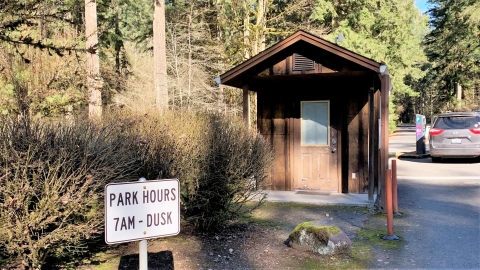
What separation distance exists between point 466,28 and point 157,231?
1342 inches

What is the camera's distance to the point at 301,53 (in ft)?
29.0

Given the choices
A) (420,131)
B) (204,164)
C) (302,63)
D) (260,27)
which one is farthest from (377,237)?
(260,27)

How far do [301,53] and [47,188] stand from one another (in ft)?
21.1

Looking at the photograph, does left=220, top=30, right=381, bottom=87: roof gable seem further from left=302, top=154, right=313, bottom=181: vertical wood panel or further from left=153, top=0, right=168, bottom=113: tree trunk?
left=153, top=0, right=168, bottom=113: tree trunk

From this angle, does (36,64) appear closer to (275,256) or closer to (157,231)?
(275,256)

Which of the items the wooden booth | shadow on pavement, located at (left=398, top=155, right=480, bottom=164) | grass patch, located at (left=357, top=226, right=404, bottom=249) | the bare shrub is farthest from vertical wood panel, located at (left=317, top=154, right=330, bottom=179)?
shadow on pavement, located at (left=398, top=155, right=480, bottom=164)

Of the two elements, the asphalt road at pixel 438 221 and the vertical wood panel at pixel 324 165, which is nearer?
the asphalt road at pixel 438 221

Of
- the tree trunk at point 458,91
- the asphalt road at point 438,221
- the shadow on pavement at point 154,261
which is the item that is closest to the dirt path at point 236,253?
the shadow on pavement at point 154,261

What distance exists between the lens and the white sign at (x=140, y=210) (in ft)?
8.34

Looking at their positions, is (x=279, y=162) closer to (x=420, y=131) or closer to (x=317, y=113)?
(x=317, y=113)

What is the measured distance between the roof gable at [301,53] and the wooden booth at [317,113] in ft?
0.07

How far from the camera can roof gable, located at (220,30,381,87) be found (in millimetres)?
8008

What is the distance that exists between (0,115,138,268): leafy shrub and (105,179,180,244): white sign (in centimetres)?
148

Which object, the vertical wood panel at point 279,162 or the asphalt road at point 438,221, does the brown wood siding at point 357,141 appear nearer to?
the asphalt road at point 438,221
